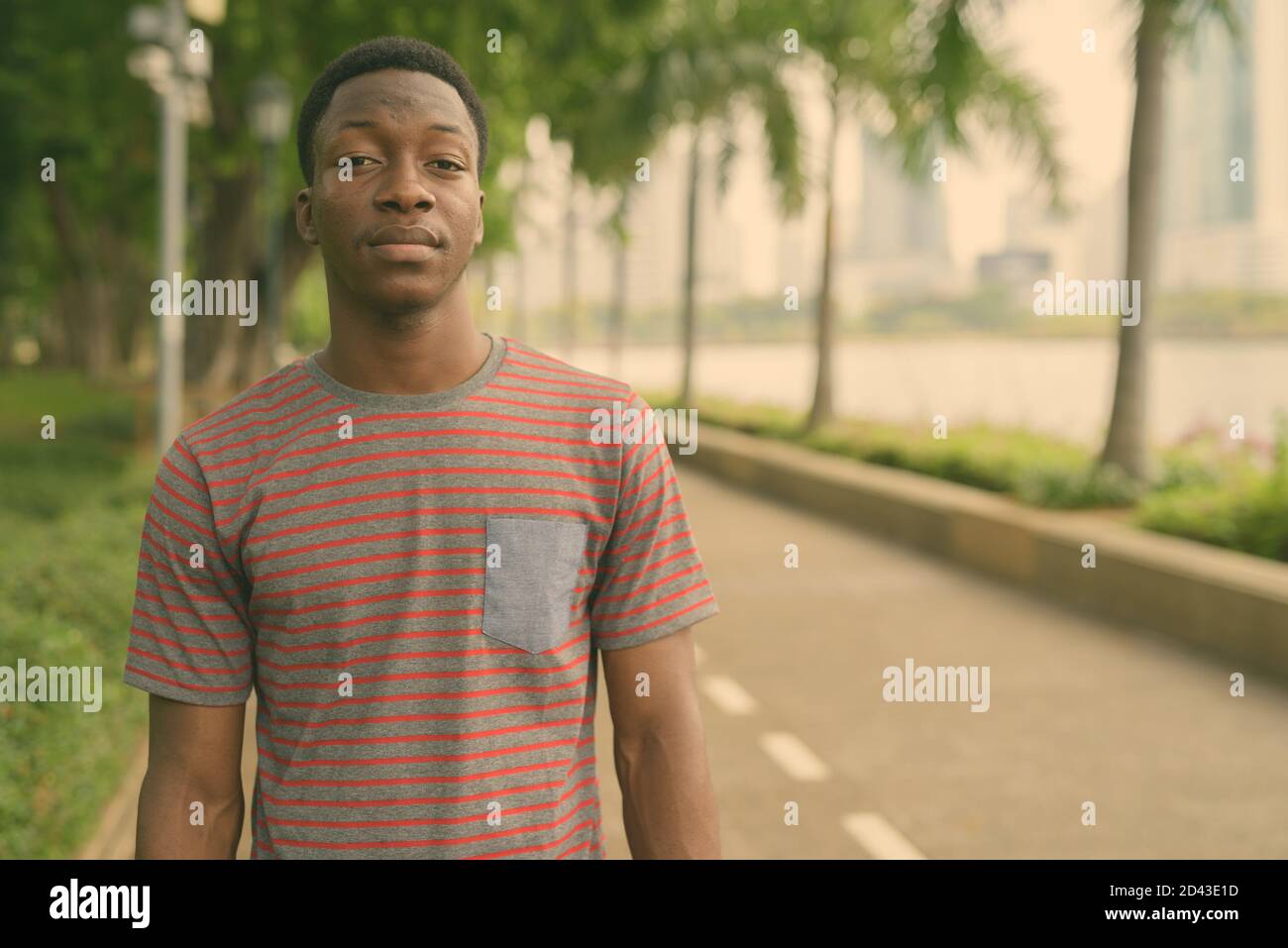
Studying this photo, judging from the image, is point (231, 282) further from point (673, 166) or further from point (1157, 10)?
point (1157, 10)

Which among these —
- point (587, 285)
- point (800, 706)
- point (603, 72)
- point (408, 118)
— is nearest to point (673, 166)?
point (603, 72)

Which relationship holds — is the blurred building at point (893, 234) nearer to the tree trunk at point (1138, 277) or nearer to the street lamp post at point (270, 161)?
the tree trunk at point (1138, 277)

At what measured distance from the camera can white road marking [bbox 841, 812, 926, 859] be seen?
5.50m

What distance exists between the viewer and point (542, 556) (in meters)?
Answer: 1.94

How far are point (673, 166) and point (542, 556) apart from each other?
→ 26792 mm

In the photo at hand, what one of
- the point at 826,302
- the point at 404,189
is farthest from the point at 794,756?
the point at 826,302

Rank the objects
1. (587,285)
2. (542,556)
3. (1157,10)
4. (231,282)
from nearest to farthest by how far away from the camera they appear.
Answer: (542,556), (1157,10), (231,282), (587,285)

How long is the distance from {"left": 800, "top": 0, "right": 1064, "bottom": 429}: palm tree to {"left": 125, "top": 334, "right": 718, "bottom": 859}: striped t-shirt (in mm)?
11876

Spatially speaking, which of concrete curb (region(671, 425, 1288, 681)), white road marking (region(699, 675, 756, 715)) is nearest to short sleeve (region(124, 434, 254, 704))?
white road marking (region(699, 675, 756, 715))

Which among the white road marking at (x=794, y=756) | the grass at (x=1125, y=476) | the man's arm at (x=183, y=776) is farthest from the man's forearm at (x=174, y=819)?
the grass at (x=1125, y=476)

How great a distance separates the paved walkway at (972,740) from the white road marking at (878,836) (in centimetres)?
1

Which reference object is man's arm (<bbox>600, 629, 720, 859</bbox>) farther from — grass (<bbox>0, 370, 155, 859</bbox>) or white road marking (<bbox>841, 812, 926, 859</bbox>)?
white road marking (<bbox>841, 812, 926, 859</bbox>)

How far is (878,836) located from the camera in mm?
5730

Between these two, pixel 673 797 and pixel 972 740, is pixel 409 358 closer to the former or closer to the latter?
pixel 673 797
